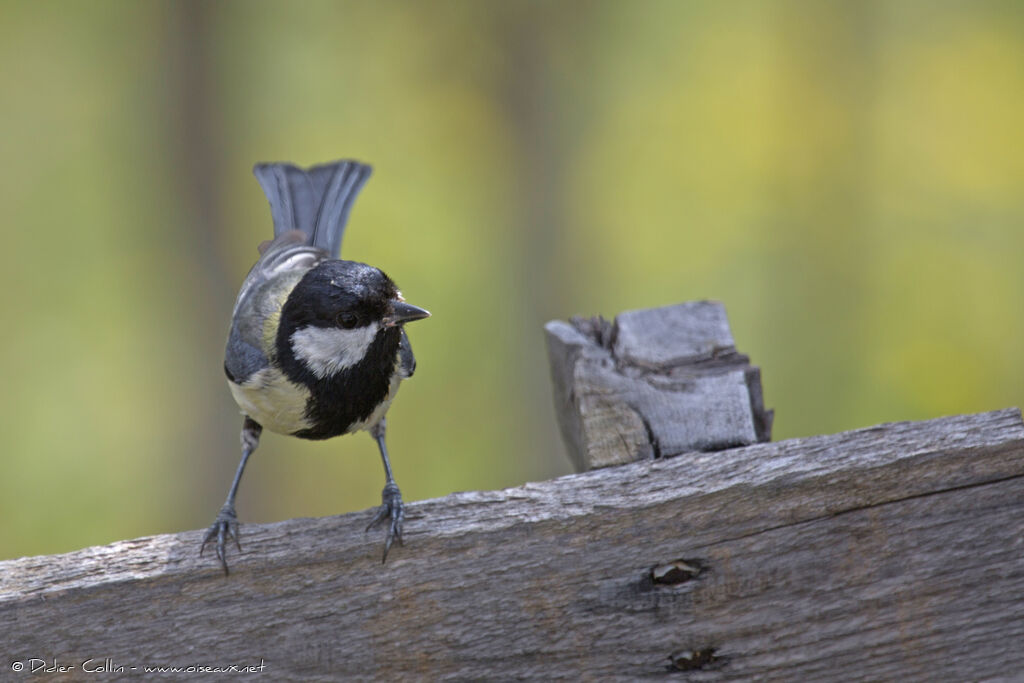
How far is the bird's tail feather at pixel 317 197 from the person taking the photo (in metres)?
3.18

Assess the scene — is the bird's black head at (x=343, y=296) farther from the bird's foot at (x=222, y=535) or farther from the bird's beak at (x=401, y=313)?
the bird's foot at (x=222, y=535)

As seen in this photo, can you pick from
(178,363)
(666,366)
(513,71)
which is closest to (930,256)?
(513,71)

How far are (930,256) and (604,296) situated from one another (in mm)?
2001

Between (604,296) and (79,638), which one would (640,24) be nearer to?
(604,296)

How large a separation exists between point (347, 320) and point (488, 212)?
12.3 ft

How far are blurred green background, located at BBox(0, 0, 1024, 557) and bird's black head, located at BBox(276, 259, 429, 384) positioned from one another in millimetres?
3203

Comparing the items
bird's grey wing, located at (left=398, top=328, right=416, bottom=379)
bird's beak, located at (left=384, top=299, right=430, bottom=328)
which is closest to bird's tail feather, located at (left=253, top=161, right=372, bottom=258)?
bird's grey wing, located at (left=398, top=328, right=416, bottom=379)

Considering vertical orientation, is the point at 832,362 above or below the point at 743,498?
below

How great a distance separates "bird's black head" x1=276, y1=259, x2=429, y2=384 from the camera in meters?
2.24

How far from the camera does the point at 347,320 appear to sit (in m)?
2.28

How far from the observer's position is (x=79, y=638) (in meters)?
1.60

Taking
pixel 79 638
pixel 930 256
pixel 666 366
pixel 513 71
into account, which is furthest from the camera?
pixel 930 256

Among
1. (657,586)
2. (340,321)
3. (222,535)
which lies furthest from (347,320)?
(657,586)

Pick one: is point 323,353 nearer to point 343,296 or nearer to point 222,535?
point 343,296
